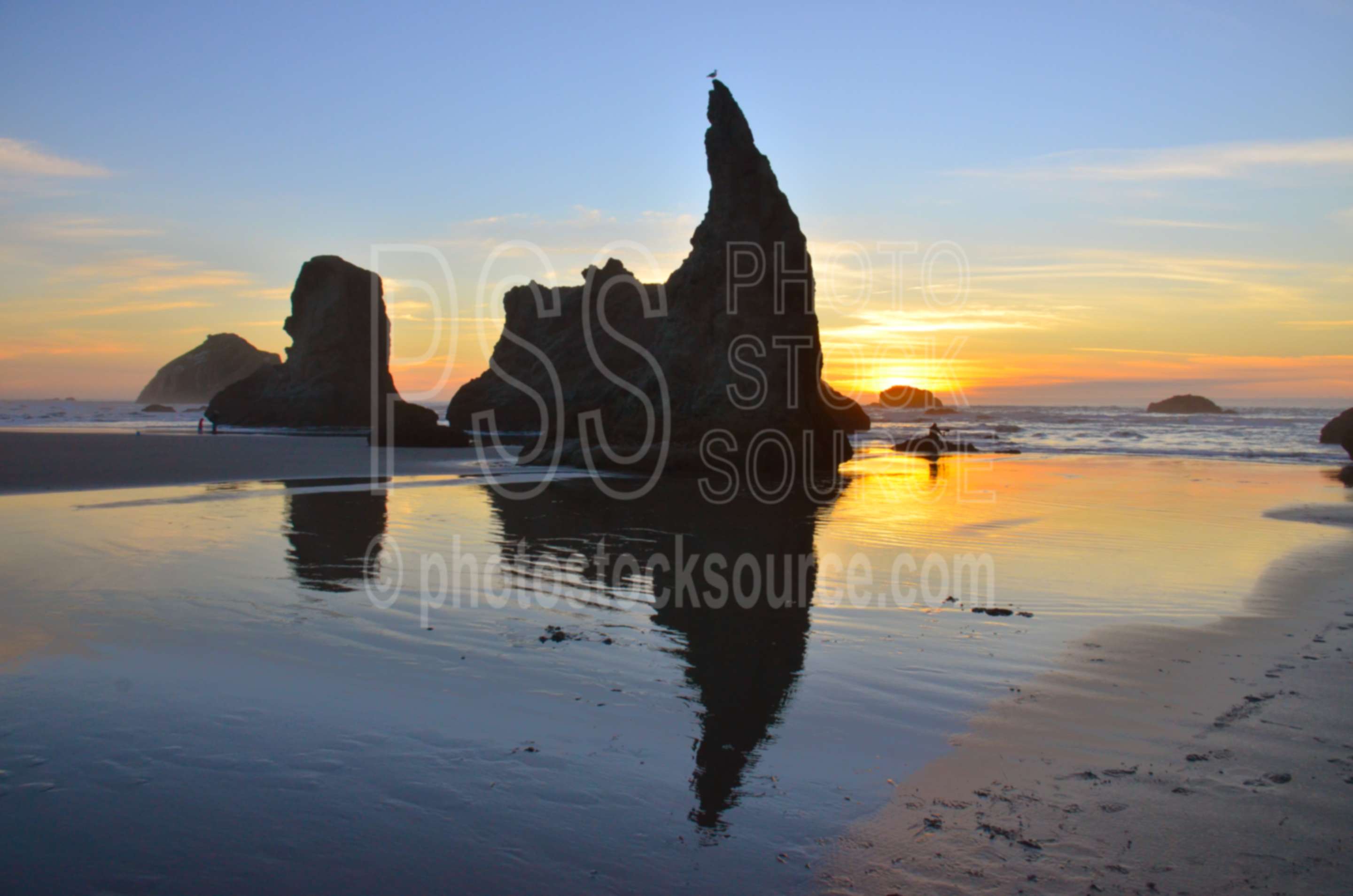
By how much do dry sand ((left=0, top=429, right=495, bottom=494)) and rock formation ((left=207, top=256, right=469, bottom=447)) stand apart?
2200 cm

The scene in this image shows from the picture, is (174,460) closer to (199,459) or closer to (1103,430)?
(199,459)

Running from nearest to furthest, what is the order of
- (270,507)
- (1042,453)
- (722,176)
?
1. (270,507)
2. (722,176)
3. (1042,453)

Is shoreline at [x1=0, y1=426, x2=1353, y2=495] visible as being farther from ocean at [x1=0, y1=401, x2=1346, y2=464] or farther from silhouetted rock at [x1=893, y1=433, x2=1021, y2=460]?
ocean at [x1=0, y1=401, x2=1346, y2=464]

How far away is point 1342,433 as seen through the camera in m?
35.2

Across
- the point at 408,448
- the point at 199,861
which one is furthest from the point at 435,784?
the point at 408,448

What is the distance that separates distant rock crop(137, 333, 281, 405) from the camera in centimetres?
12738

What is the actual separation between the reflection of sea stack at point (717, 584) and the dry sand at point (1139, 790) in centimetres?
98

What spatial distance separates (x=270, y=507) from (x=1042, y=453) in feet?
98.6

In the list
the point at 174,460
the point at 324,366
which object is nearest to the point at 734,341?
the point at 174,460

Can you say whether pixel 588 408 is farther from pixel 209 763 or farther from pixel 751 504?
pixel 209 763

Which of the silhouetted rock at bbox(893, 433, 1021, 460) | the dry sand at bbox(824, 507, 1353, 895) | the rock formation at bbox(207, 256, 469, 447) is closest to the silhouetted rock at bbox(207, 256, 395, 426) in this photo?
the rock formation at bbox(207, 256, 469, 447)

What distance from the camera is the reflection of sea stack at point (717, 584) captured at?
4953 mm

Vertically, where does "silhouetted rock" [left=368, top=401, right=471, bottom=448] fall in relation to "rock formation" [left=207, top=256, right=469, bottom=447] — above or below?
below

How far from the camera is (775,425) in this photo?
84.4 feet
